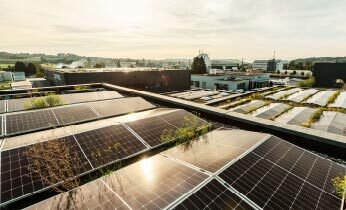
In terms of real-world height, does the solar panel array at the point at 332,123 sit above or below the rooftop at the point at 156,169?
below

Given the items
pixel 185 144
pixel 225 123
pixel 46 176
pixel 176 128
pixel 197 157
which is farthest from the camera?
pixel 225 123

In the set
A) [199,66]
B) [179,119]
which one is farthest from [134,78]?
[199,66]

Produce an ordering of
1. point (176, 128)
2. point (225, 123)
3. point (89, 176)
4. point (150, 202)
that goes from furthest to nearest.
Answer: point (225, 123) < point (176, 128) < point (89, 176) < point (150, 202)

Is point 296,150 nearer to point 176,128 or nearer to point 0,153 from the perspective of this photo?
point 176,128

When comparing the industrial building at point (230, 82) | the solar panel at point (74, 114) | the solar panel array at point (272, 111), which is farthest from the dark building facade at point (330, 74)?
the solar panel at point (74, 114)

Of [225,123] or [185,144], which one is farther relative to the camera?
[225,123]

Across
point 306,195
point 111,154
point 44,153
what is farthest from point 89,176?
point 306,195

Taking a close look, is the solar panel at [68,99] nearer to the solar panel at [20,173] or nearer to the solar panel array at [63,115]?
the solar panel array at [63,115]
